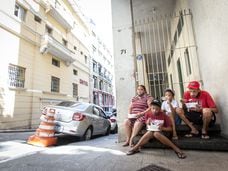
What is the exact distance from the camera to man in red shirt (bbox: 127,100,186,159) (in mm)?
3051

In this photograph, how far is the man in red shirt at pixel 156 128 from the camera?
3051 mm

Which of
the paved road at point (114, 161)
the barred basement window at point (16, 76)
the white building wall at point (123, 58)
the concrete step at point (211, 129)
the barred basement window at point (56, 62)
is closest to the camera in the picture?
the paved road at point (114, 161)

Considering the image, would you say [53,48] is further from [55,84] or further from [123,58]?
[123,58]

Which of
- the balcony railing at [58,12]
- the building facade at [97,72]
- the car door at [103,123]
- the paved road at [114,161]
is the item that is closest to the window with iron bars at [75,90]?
the building facade at [97,72]

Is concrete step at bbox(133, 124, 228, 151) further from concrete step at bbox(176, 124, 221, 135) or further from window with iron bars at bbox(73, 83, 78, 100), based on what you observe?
window with iron bars at bbox(73, 83, 78, 100)

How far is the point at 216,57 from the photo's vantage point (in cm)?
348

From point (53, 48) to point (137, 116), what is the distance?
10.7 m

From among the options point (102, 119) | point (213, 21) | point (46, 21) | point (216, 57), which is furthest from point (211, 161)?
point (46, 21)

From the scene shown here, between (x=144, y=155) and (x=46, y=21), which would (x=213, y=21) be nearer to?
(x=144, y=155)

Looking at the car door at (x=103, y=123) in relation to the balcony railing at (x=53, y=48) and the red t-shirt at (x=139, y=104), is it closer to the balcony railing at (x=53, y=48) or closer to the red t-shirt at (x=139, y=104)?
the red t-shirt at (x=139, y=104)

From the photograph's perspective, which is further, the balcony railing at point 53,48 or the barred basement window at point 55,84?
the barred basement window at point 55,84

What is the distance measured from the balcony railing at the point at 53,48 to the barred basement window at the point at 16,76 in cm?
252

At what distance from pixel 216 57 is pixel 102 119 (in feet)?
15.8

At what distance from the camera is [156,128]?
10.2ft
